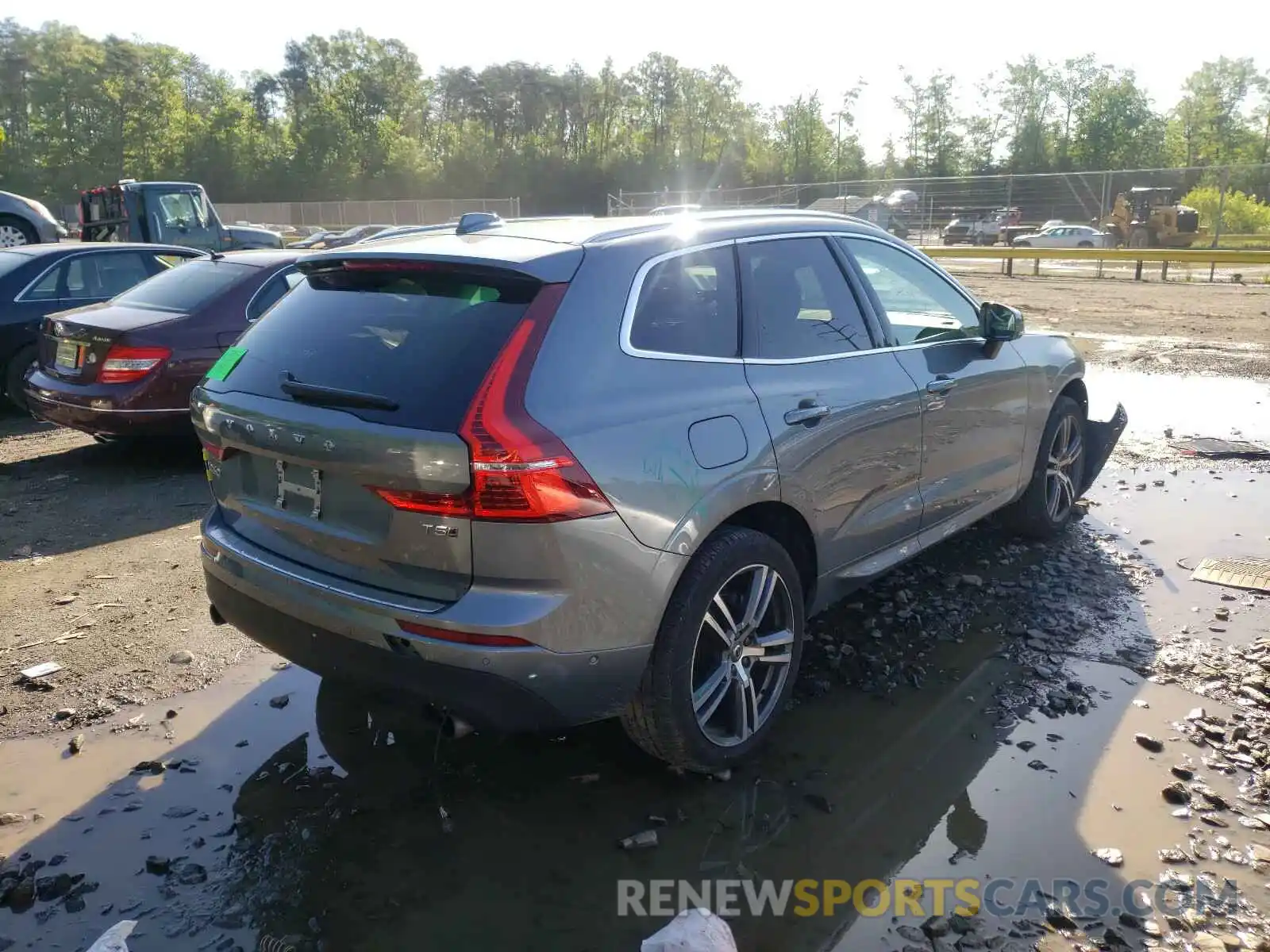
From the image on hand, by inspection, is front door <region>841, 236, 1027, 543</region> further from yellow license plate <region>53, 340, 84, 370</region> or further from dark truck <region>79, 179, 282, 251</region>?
dark truck <region>79, 179, 282, 251</region>

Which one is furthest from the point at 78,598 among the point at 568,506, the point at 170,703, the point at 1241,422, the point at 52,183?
the point at 52,183

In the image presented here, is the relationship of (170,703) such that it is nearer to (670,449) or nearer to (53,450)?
(670,449)

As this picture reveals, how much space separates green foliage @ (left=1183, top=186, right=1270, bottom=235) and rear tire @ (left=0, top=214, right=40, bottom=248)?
34.3 m

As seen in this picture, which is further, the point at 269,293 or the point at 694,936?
the point at 269,293

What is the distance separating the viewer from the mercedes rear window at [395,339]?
289 centimetres

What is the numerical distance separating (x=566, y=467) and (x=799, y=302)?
1535 millimetres

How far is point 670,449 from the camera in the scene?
3.04 meters

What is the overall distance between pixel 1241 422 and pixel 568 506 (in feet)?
26.0

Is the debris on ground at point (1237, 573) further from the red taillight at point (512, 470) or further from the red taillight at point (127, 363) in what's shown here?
the red taillight at point (127, 363)

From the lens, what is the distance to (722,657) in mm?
3393

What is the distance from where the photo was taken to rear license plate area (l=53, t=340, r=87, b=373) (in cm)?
712

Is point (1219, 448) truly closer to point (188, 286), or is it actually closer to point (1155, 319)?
point (188, 286)

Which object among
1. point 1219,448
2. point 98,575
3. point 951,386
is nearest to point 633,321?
point 951,386

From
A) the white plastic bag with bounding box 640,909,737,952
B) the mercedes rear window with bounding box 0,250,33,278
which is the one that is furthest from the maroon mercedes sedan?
the white plastic bag with bounding box 640,909,737,952
